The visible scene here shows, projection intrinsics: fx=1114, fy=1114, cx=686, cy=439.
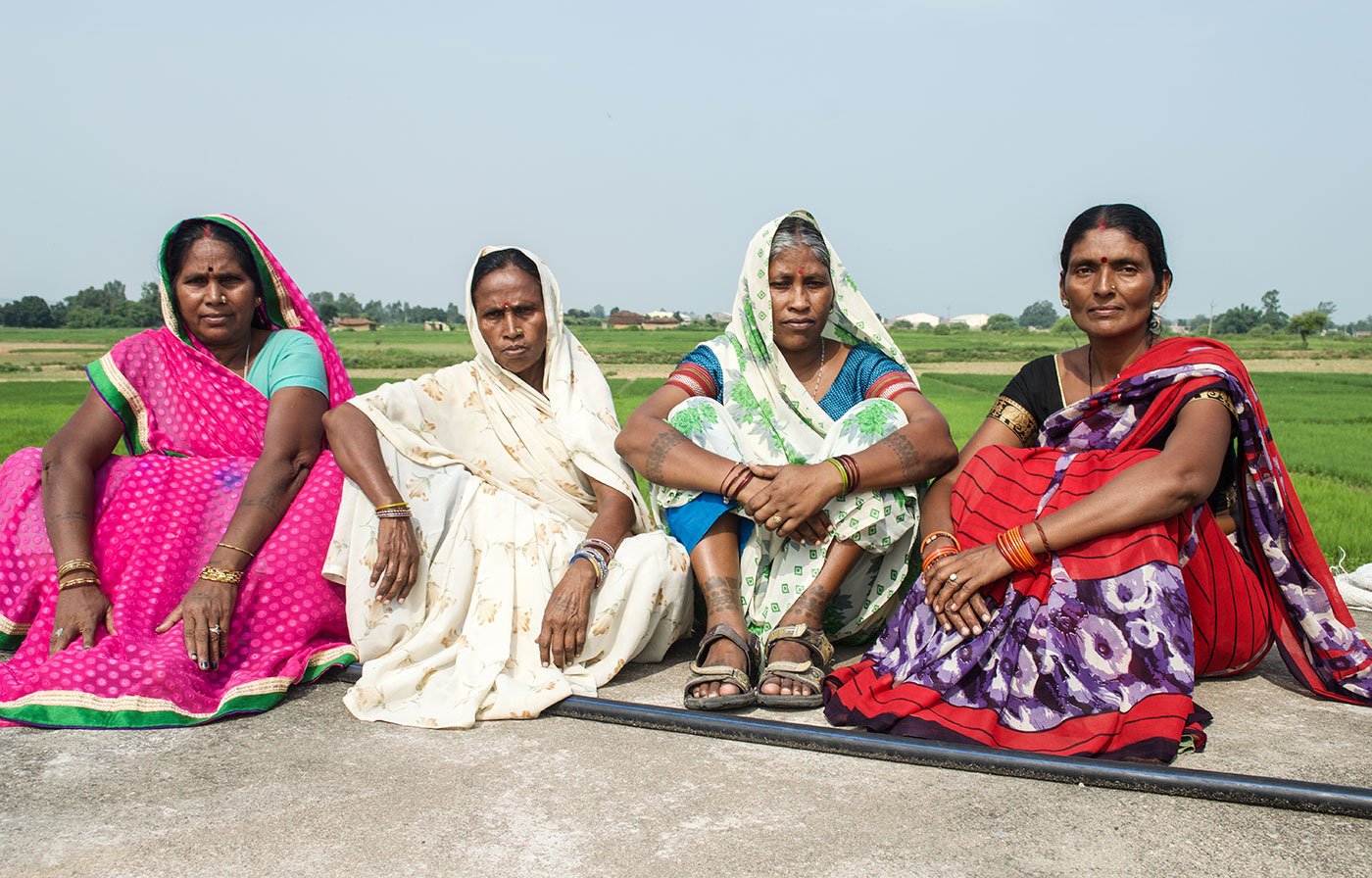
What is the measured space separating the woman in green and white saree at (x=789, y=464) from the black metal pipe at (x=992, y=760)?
0.61 feet

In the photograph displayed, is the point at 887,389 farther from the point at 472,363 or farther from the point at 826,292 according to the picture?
the point at 472,363

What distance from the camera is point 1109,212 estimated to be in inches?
143

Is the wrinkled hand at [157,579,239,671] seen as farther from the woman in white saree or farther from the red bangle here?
the red bangle

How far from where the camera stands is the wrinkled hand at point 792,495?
3.59m

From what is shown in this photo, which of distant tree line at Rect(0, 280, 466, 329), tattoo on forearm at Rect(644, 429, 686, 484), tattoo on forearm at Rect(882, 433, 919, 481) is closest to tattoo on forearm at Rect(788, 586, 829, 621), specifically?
tattoo on forearm at Rect(882, 433, 919, 481)

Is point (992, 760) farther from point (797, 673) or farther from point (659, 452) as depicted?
point (659, 452)

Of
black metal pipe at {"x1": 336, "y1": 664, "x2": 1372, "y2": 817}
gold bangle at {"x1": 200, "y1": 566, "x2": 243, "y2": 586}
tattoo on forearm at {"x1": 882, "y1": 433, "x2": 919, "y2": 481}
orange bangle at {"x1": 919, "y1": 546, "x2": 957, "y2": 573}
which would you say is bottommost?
black metal pipe at {"x1": 336, "y1": 664, "x2": 1372, "y2": 817}

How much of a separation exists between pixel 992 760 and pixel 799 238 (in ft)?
6.68

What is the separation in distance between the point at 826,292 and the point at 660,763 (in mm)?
1911

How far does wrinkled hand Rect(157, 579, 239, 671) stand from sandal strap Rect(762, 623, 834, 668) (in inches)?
67.3

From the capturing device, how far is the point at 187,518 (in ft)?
12.5

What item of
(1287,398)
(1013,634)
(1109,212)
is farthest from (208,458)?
(1287,398)

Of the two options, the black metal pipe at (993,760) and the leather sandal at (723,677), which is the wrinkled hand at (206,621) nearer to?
the black metal pipe at (993,760)

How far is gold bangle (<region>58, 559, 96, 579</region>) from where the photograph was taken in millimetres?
3637
